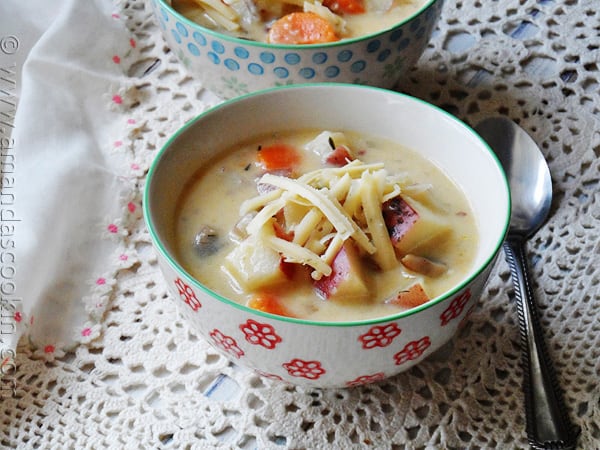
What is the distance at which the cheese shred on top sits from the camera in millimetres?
1356

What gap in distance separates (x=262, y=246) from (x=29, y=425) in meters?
0.48

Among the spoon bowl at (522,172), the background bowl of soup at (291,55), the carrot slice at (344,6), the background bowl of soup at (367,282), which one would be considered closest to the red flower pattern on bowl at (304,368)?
the background bowl of soup at (367,282)

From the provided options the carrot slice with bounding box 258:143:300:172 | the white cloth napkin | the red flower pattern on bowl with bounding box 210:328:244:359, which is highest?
the carrot slice with bounding box 258:143:300:172

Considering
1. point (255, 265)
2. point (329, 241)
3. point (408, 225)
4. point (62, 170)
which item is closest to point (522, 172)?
point (408, 225)

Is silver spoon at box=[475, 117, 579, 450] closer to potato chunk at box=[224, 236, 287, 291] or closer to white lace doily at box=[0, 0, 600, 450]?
white lace doily at box=[0, 0, 600, 450]

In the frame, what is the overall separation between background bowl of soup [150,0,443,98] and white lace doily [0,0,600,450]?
243 mm

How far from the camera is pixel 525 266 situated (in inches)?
63.7

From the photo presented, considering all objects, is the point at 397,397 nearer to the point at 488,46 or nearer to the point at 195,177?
the point at 195,177

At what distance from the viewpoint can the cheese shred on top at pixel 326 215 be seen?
4.45ft

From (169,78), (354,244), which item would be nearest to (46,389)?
(354,244)

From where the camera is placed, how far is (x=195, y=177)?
62.6 inches

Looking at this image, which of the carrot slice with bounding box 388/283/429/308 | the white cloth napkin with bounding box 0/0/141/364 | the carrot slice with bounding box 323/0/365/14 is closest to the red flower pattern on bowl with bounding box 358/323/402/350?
the carrot slice with bounding box 388/283/429/308

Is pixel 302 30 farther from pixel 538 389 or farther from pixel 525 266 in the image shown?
pixel 538 389

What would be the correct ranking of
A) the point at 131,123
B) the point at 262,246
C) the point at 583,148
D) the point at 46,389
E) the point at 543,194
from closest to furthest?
the point at 262,246 → the point at 46,389 → the point at 543,194 → the point at 583,148 → the point at 131,123
